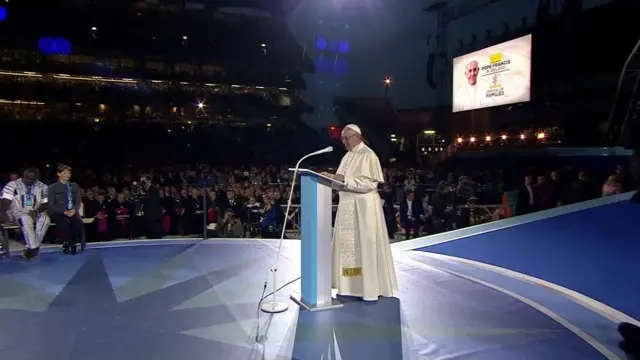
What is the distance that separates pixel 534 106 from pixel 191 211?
42.3 ft

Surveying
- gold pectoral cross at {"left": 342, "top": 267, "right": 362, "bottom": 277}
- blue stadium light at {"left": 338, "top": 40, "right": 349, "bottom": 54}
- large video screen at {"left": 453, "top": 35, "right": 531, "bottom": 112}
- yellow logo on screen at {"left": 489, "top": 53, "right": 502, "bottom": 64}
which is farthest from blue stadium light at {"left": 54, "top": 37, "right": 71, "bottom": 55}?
gold pectoral cross at {"left": 342, "top": 267, "right": 362, "bottom": 277}

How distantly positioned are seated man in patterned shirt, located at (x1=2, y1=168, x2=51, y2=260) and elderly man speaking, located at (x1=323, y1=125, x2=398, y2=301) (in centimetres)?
411

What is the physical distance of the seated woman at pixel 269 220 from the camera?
25.7 ft

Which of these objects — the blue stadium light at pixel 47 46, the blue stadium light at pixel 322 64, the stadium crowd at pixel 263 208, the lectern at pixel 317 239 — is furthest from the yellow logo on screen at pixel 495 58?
the blue stadium light at pixel 47 46

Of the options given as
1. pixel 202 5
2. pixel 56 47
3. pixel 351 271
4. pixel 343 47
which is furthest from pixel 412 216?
pixel 202 5

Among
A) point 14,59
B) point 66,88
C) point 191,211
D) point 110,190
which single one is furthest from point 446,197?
point 14,59

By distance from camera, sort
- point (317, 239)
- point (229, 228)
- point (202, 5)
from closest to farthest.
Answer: point (317, 239), point (229, 228), point (202, 5)

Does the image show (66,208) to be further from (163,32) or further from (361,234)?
(163,32)

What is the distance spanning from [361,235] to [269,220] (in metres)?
4.19

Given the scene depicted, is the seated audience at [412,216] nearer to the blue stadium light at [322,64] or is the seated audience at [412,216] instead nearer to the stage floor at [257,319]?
the stage floor at [257,319]

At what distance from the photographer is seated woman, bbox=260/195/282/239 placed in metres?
7.82

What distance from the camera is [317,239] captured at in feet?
12.2

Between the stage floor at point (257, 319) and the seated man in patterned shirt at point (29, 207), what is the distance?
47cm

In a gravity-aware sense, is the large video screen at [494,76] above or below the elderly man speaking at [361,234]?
above
